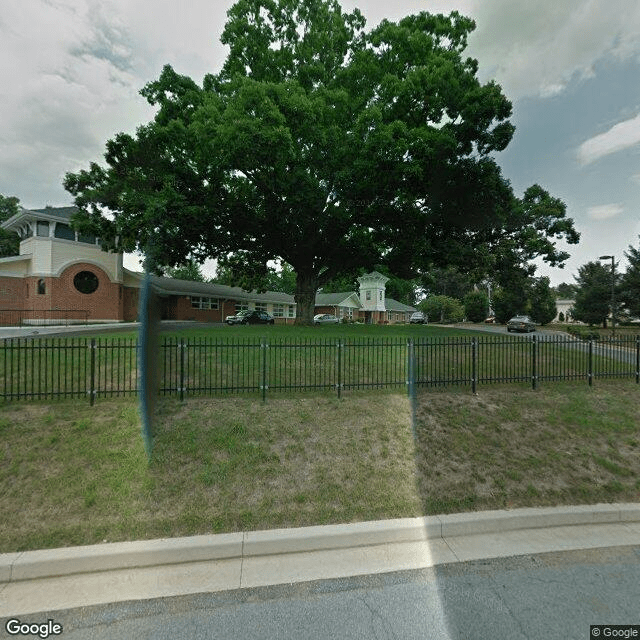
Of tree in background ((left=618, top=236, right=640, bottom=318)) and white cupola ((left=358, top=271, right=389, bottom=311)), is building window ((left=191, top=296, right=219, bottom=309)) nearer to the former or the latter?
white cupola ((left=358, top=271, right=389, bottom=311))

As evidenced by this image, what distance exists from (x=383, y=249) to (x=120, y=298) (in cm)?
1965

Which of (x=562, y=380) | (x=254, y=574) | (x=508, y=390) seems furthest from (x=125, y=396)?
(x=562, y=380)

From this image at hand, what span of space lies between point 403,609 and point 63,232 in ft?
95.1

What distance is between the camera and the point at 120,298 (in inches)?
1021

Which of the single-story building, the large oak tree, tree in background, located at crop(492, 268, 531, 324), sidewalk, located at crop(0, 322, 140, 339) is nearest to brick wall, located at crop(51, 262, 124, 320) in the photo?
the single-story building

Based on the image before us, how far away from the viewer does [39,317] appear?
22.5m

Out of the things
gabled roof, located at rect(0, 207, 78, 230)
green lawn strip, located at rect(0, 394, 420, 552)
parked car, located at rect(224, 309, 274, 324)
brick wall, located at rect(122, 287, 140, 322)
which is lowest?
green lawn strip, located at rect(0, 394, 420, 552)

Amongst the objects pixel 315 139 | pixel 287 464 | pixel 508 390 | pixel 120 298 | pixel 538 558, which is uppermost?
pixel 315 139

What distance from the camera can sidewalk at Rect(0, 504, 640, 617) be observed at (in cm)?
305

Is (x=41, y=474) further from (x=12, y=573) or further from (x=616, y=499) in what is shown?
(x=616, y=499)

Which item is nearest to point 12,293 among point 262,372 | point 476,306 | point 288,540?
point 262,372

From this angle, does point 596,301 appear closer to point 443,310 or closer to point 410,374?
point 443,310

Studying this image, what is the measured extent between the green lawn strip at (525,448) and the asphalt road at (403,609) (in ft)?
3.79

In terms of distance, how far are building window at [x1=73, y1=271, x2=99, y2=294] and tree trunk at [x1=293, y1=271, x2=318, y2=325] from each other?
14752 mm
